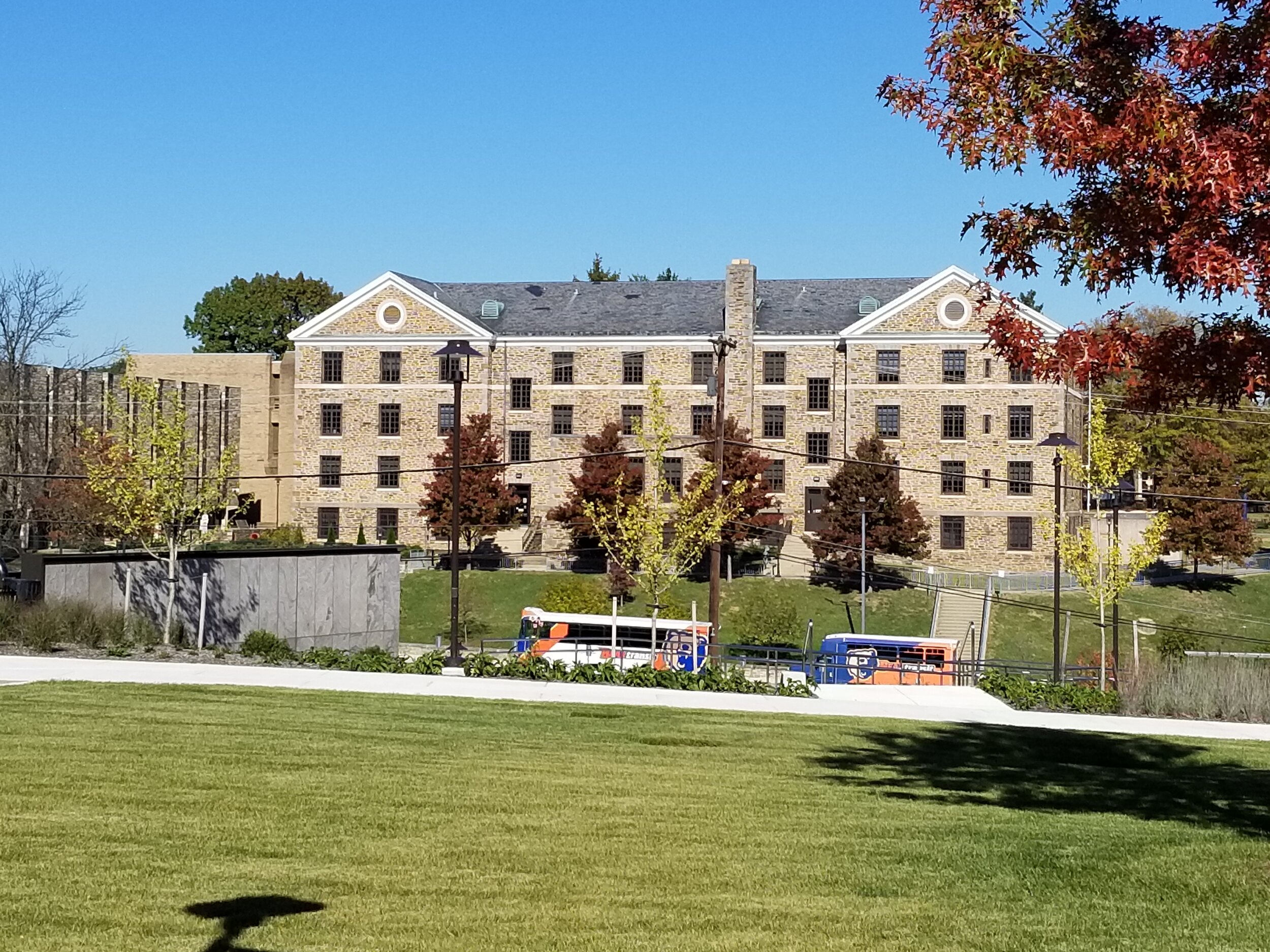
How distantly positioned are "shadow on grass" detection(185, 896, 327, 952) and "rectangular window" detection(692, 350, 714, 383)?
61.5 meters

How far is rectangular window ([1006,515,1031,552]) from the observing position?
222 ft

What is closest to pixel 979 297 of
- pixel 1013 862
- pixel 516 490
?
pixel 1013 862

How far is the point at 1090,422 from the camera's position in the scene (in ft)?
133

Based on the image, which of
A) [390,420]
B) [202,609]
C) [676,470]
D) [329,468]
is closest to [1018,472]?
[676,470]

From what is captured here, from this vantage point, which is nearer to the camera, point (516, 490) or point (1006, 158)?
point (1006, 158)

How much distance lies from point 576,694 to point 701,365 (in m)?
47.0

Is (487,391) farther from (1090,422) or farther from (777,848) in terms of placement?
(777,848)

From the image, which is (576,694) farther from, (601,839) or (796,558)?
(796,558)

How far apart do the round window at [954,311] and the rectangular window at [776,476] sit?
10.1m

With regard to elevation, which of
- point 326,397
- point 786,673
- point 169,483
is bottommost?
point 786,673

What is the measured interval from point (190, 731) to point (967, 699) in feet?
52.9

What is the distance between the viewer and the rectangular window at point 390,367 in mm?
71125

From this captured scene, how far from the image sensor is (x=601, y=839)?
11.5 m

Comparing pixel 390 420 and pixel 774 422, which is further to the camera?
pixel 390 420
